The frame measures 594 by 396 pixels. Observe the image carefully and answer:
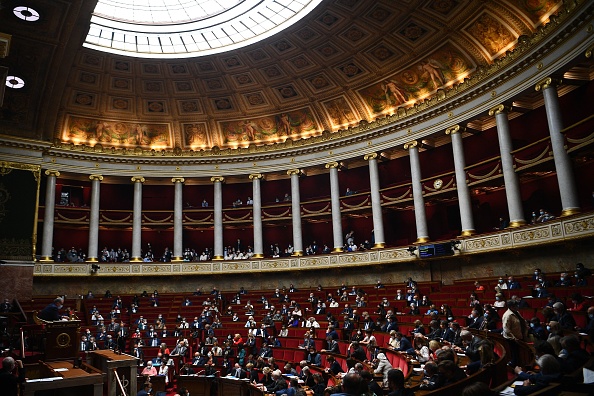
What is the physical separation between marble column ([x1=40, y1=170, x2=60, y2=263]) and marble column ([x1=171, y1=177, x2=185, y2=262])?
6727 millimetres

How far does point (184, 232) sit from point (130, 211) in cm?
415

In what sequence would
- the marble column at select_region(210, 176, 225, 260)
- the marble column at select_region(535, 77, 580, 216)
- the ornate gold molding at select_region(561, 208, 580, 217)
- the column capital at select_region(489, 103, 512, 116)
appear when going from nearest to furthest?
the ornate gold molding at select_region(561, 208, 580, 217) → the marble column at select_region(535, 77, 580, 216) → the column capital at select_region(489, 103, 512, 116) → the marble column at select_region(210, 176, 225, 260)

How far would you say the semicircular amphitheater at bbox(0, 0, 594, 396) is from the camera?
17391 mm

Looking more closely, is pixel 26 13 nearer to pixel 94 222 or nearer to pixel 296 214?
pixel 94 222

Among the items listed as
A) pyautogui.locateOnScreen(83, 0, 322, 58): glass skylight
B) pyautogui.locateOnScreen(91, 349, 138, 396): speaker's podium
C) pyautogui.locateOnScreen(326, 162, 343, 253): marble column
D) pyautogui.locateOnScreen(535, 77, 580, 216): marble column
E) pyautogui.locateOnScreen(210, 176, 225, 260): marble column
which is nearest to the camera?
pyautogui.locateOnScreen(91, 349, 138, 396): speaker's podium

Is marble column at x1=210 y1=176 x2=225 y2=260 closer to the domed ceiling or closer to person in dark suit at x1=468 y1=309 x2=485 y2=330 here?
the domed ceiling

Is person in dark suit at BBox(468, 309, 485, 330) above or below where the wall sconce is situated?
below

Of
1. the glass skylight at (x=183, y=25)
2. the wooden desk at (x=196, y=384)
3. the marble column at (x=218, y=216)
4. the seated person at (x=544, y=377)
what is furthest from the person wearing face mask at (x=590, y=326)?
the marble column at (x=218, y=216)

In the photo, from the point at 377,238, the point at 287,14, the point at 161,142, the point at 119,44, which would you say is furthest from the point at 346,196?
the point at 119,44

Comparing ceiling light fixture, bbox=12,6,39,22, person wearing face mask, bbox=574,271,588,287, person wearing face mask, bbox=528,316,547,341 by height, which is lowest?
person wearing face mask, bbox=528,316,547,341

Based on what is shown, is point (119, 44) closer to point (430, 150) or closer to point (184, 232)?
point (184, 232)

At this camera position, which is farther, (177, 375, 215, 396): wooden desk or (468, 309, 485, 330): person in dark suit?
(177, 375, 215, 396): wooden desk

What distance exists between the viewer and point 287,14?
23516 millimetres

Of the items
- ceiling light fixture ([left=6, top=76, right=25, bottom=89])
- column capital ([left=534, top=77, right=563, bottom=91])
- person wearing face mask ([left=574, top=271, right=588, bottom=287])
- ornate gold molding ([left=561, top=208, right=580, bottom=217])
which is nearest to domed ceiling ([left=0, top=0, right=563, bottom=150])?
ceiling light fixture ([left=6, top=76, right=25, bottom=89])
